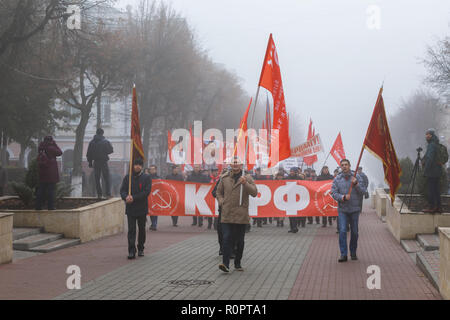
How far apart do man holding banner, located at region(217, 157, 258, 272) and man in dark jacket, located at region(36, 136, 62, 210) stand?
18.1ft

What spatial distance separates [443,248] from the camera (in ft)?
28.2

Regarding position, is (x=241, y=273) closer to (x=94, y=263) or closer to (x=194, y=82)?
(x=94, y=263)

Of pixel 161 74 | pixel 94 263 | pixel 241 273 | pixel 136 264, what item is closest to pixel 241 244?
pixel 241 273

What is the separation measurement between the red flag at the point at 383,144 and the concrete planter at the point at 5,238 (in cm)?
611

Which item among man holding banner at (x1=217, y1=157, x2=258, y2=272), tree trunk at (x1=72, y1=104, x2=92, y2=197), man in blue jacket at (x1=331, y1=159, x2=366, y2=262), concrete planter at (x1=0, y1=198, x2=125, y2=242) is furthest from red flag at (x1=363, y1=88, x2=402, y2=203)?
tree trunk at (x1=72, y1=104, x2=92, y2=197)

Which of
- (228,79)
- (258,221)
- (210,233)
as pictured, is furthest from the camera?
(228,79)

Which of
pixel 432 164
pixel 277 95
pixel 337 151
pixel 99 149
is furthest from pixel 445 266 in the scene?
pixel 337 151

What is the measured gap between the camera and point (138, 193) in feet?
41.3

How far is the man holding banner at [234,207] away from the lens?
10.8 m

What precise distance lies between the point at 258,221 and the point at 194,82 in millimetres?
27615

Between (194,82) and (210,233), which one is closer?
(210,233)

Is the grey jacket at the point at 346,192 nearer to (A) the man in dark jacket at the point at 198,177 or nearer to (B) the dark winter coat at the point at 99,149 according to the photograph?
(B) the dark winter coat at the point at 99,149

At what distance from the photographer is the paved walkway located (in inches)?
348

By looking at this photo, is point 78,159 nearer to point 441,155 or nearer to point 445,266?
point 441,155
